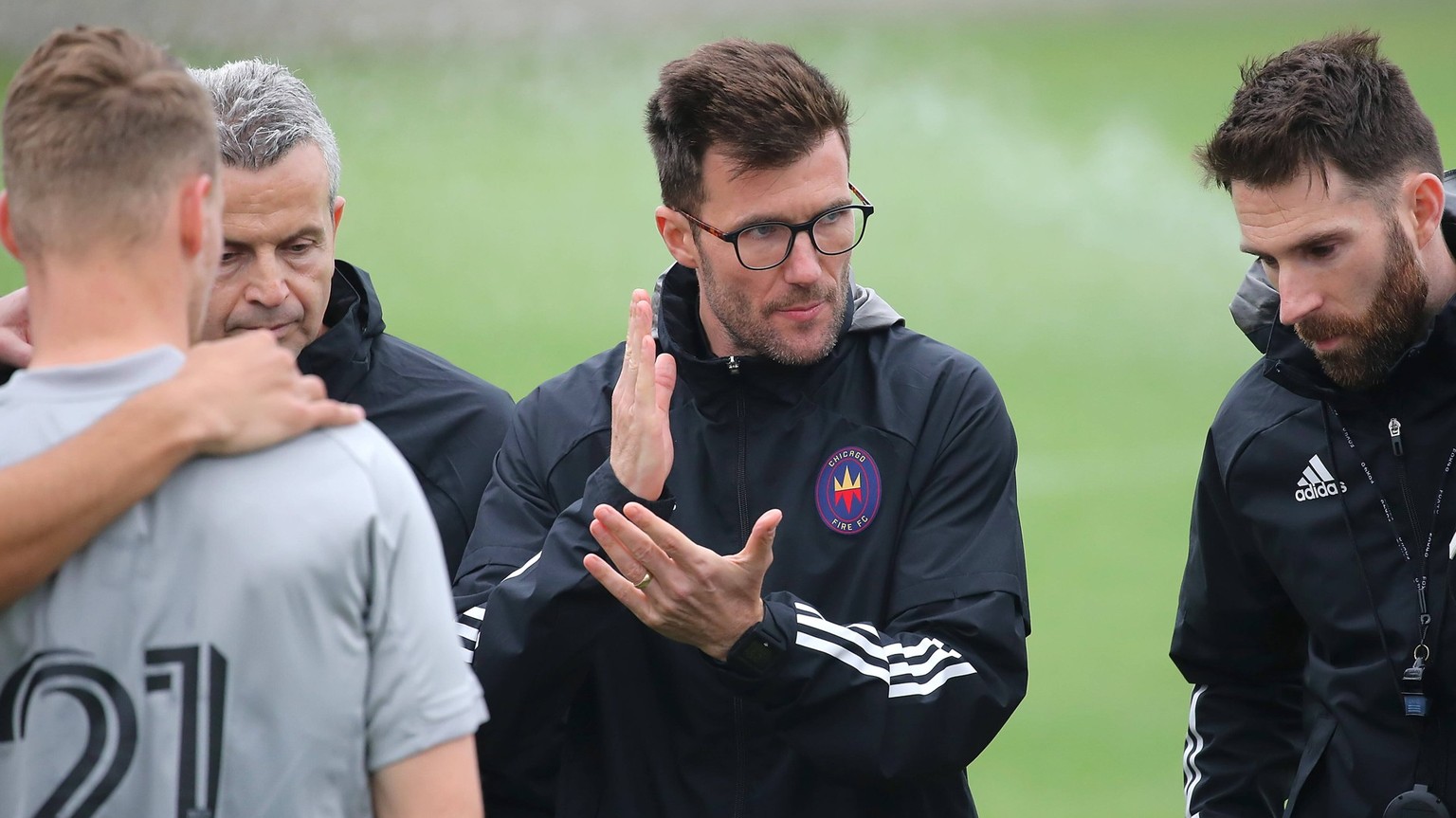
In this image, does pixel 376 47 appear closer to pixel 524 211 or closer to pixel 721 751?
pixel 524 211

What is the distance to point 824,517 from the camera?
255 cm

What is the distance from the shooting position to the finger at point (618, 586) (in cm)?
232

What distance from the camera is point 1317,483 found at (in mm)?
2641

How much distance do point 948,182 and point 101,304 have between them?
13.7 metres

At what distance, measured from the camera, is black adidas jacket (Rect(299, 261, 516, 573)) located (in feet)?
9.52

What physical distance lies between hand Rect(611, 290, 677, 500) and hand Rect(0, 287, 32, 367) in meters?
1.01

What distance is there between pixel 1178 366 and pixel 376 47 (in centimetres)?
916

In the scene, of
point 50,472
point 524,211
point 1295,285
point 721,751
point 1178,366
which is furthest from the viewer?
point 524,211

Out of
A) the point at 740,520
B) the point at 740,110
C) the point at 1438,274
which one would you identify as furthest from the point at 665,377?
the point at 1438,274

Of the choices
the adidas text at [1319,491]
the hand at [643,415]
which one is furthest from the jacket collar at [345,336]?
the adidas text at [1319,491]

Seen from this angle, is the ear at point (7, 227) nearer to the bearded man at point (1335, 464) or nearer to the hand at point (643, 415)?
the hand at point (643, 415)

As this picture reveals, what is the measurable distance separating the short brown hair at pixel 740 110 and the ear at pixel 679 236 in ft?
0.08

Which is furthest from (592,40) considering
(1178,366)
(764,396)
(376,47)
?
(764,396)

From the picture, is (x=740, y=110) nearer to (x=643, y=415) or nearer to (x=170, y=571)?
(x=643, y=415)
